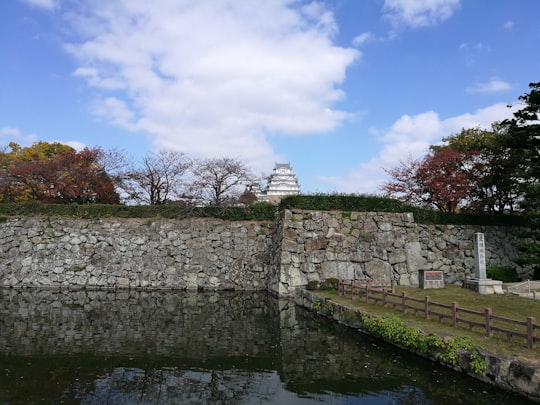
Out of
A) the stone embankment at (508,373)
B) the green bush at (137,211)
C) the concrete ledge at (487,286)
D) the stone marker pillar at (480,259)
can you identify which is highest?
the green bush at (137,211)

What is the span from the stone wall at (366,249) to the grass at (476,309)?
1.77 metres

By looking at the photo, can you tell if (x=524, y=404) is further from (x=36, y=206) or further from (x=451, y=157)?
(x=36, y=206)

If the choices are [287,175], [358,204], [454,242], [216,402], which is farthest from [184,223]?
[287,175]

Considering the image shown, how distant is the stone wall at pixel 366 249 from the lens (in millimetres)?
17672

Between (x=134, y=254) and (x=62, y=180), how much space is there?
712 cm

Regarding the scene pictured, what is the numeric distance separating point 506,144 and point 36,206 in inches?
907

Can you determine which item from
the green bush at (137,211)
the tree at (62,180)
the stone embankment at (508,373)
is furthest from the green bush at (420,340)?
the tree at (62,180)

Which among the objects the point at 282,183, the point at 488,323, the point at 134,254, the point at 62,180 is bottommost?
the point at 488,323

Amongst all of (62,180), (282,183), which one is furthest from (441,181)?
(282,183)

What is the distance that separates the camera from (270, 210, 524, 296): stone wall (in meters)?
17.7

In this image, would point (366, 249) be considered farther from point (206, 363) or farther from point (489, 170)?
point (206, 363)

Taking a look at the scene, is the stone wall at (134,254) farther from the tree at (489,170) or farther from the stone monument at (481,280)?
the tree at (489,170)

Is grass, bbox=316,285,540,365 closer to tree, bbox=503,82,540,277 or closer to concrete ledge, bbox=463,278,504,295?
concrete ledge, bbox=463,278,504,295

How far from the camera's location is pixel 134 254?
66.5 feet
